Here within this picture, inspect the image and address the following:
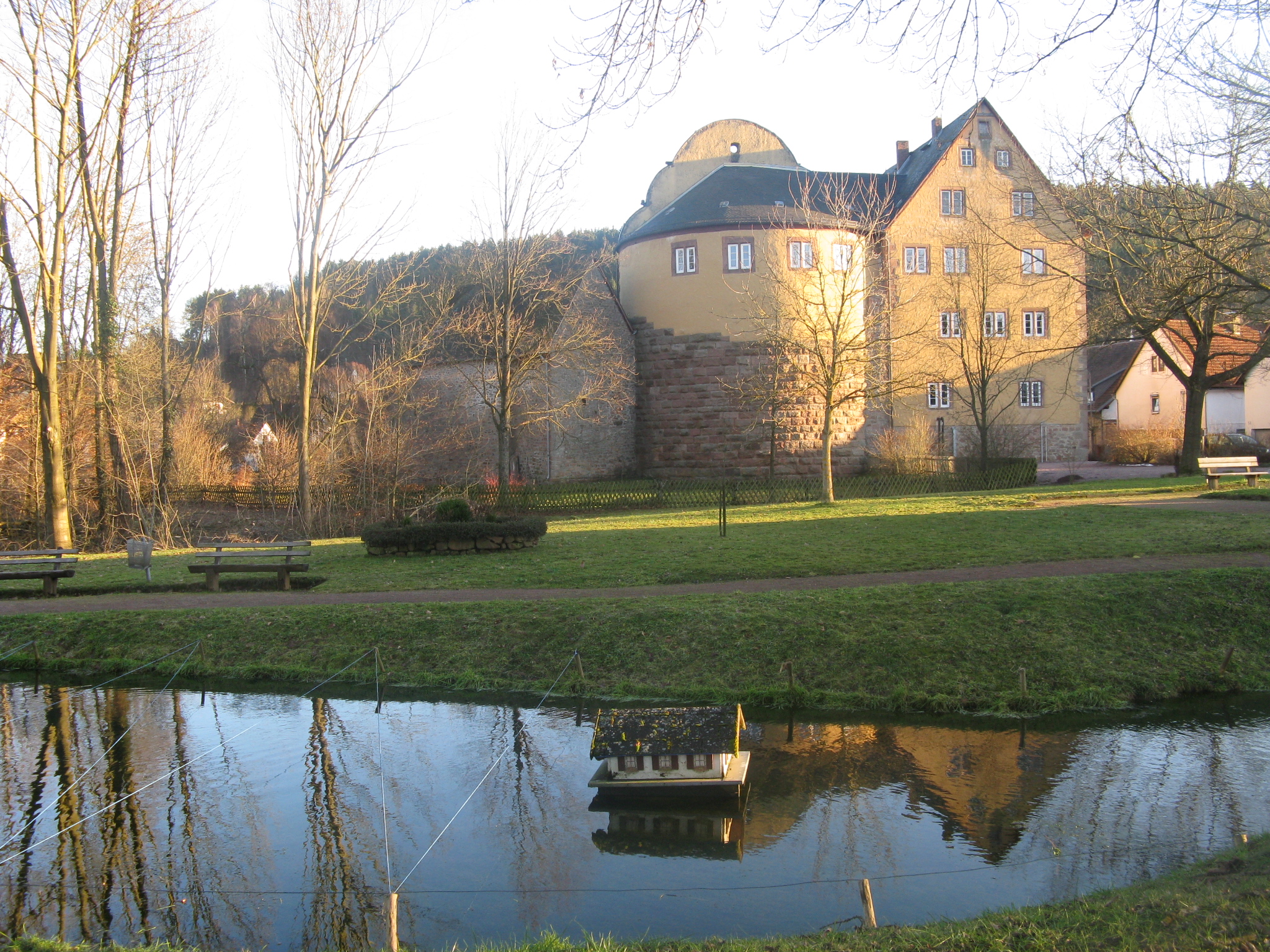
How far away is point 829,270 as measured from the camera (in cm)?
3066

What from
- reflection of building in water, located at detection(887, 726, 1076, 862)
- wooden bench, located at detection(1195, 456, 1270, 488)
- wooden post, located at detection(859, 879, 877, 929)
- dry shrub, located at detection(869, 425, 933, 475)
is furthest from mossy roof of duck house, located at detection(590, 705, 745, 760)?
dry shrub, located at detection(869, 425, 933, 475)

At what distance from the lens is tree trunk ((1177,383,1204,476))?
99.0ft

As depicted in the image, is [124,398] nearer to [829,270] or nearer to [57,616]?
[57,616]

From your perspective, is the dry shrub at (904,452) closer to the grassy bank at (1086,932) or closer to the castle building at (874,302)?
the castle building at (874,302)

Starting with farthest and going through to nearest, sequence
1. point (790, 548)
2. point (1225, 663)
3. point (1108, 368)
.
Result: point (1108, 368) → point (790, 548) → point (1225, 663)

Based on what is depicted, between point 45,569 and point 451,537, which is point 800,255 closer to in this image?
point 451,537

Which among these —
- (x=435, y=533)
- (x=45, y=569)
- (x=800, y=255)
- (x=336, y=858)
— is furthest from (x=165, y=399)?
(x=336, y=858)

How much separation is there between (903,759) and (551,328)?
1129 inches

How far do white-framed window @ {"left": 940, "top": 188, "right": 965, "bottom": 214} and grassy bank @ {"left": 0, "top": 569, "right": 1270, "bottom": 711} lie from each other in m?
29.6

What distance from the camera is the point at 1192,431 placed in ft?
99.3

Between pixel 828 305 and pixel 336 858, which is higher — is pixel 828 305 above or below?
above

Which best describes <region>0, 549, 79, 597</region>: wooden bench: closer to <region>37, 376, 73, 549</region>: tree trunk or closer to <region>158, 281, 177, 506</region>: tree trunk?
<region>37, 376, 73, 549</region>: tree trunk

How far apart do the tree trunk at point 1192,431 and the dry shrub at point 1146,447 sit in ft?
35.6

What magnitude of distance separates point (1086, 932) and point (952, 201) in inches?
1555
